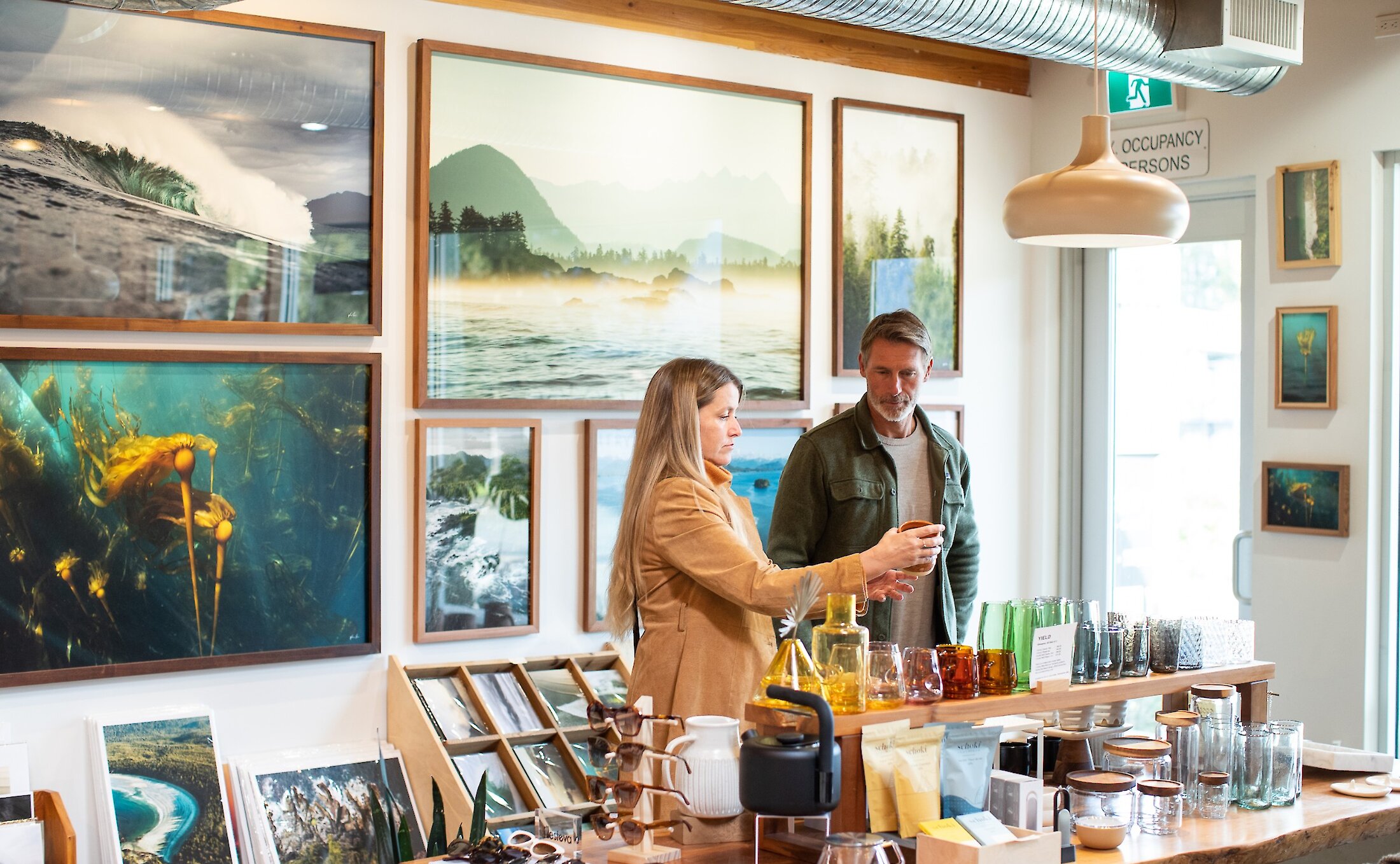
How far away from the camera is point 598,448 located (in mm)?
4324

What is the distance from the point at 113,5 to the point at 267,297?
3.28 ft

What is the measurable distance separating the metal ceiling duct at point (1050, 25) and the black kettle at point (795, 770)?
80.3 inches

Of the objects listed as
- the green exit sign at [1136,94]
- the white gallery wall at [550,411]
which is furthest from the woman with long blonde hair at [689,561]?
the green exit sign at [1136,94]

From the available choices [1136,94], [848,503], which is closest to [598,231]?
[848,503]

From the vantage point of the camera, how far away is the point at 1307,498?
454 centimetres

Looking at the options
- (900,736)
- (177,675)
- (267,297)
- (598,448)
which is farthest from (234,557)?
(900,736)

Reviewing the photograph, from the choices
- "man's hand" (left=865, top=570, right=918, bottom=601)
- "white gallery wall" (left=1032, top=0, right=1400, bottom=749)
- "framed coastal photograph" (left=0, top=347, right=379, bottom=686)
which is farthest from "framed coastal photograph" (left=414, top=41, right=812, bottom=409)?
"man's hand" (left=865, top=570, right=918, bottom=601)

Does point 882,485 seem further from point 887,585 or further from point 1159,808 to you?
point 1159,808

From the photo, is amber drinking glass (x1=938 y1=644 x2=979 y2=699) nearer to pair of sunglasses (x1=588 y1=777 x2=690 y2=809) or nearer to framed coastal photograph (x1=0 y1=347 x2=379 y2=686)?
pair of sunglasses (x1=588 y1=777 x2=690 y2=809)

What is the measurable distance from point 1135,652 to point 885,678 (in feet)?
2.05

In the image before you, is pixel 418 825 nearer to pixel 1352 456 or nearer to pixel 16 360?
pixel 16 360

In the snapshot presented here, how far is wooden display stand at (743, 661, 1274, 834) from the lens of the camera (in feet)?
7.43

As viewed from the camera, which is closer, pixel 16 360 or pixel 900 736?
pixel 900 736

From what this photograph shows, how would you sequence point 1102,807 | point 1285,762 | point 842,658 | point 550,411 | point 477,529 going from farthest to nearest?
point 550,411 → point 477,529 → point 1285,762 → point 1102,807 → point 842,658
